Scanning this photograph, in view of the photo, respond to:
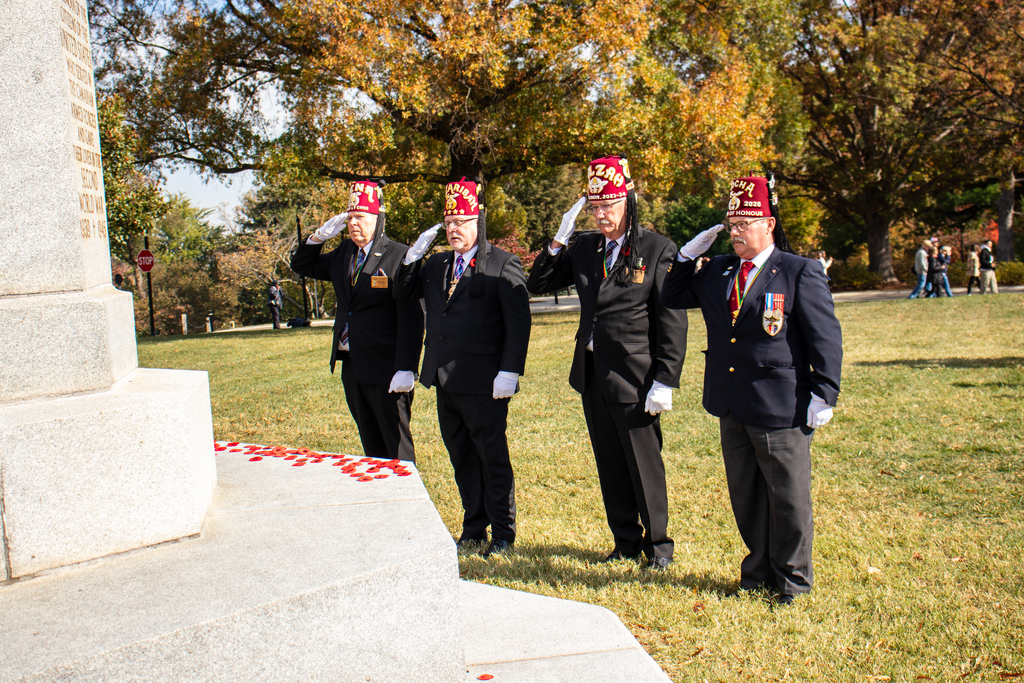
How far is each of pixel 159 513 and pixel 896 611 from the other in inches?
130

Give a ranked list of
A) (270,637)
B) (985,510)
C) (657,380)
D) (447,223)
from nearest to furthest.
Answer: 1. (270,637)
2. (657,380)
3. (447,223)
4. (985,510)

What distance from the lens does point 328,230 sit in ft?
17.7

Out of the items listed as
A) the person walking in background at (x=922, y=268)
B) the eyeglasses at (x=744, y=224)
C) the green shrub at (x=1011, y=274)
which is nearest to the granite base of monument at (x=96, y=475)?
the eyeglasses at (x=744, y=224)

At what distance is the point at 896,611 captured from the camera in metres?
3.82

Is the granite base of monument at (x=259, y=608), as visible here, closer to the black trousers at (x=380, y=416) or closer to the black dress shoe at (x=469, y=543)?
the black dress shoe at (x=469, y=543)

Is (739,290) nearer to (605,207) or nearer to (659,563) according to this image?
(605,207)

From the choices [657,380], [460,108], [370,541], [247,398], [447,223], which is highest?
[460,108]

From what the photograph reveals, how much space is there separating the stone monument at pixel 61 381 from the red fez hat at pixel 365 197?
2209 millimetres

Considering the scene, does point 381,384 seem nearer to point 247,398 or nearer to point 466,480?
point 466,480

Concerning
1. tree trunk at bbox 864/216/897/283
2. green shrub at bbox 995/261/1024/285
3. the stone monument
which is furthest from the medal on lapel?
tree trunk at bbox 864/216/897/283

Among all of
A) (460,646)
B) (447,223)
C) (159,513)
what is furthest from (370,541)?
(447,223)

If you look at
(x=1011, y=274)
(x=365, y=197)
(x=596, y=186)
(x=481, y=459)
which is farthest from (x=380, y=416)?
(x=1011, y=274)

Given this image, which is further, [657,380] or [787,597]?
[657,380]

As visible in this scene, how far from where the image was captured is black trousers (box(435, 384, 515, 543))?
4812 mm
